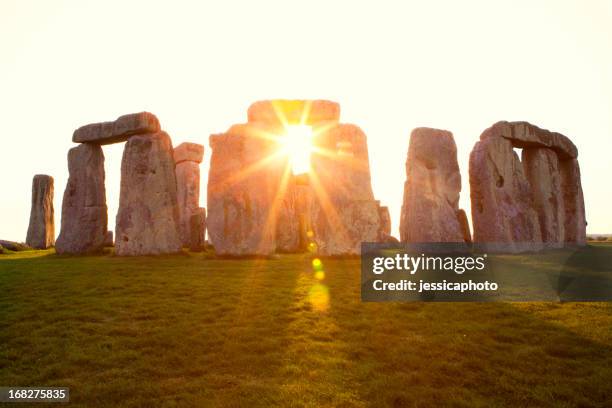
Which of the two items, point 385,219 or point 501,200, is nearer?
point 501,200

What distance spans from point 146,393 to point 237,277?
4.83m

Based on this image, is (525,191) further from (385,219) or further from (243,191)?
(385,219)

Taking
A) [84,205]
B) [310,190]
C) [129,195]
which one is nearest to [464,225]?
[310,190]

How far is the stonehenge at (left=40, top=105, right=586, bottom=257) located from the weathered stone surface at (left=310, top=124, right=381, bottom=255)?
0.09 feet

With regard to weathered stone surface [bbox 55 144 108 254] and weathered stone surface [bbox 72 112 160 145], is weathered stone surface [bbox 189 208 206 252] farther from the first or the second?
weathered stone surface [bbox 72 112 160 145]

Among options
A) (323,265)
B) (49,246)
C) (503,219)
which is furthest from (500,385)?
(49,246)

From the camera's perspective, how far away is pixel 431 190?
11859 mm

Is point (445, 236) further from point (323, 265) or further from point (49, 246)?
point (49, 246)

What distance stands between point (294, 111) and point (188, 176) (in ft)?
26.7

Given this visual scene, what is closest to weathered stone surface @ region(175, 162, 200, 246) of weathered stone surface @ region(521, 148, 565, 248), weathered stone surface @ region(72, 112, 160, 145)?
weathered stone surface @ region(72, 112, 160, 145)

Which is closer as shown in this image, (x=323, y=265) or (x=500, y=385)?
(x=500, y=385)

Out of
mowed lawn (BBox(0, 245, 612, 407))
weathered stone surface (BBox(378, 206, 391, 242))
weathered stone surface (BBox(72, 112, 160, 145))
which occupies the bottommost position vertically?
mowed lawn (BBox(0, 245, 612, 407))

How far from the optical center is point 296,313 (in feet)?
18.5

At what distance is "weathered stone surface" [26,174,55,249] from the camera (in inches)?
786
